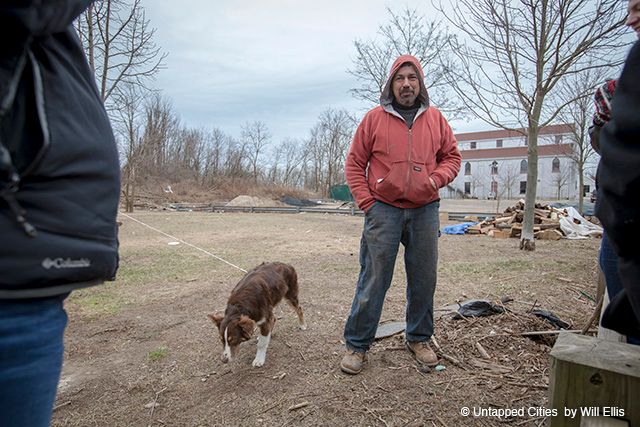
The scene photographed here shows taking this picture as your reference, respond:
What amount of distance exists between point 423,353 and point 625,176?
2.55 m

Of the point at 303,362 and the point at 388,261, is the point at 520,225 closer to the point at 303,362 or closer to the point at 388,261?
the point at 388,261

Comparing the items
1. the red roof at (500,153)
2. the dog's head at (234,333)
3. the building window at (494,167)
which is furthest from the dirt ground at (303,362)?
the building window at (494,167)

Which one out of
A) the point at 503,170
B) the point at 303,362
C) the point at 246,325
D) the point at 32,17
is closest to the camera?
the point at 32,17

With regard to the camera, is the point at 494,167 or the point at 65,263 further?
the point at 494,167

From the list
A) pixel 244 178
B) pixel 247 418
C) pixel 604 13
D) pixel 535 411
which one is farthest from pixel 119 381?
pixel 244 178

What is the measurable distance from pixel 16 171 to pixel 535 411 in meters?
3.01

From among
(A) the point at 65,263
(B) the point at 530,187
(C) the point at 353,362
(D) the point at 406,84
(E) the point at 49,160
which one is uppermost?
(D) the point at 406,84

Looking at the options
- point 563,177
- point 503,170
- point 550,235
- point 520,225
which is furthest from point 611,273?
point 503,170

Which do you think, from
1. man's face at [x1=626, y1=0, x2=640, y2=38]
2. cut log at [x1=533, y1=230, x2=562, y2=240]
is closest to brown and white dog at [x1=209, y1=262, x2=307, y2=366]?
man's face at [x1=626, y1=0, x2=640, y2=38]

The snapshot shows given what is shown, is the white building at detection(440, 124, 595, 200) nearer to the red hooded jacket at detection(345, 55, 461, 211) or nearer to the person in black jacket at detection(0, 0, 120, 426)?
the red hooded jacket at detection(345, 55, 461, 211)

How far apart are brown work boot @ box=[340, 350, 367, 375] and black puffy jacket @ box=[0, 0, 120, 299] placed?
2383mm

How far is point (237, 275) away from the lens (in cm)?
706

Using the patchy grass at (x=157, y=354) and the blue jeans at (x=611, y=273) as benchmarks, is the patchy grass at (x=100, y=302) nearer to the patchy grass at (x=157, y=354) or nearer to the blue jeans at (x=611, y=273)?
the patchy grass at (x=157, y=354)

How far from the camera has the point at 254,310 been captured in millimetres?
3445
